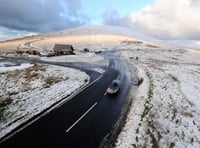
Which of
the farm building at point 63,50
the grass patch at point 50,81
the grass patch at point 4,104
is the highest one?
the grass patch at point 4,104

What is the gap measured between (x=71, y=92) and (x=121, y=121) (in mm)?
10631

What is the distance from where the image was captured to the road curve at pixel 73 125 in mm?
15258

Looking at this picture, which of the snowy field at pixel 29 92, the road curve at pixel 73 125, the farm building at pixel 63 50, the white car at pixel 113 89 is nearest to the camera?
the road curve at pixel 73 125

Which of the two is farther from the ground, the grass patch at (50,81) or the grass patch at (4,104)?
the grass patch at (4,104)

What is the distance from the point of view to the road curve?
15.3 meters

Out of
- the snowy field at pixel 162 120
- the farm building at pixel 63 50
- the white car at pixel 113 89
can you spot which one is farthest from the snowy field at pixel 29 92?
the farm building at pixel 63 50

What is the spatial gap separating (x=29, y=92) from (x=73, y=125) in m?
12.2

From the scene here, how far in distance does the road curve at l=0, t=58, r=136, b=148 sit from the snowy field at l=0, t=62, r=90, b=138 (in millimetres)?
1553

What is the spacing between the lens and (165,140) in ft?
55.3

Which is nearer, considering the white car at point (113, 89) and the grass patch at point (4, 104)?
the grass patch at point (4, 104)

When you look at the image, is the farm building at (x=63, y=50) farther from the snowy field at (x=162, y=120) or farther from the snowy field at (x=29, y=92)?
the snowy field at (x=162, y=120)

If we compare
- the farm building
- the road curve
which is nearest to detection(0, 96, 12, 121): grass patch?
the road curve

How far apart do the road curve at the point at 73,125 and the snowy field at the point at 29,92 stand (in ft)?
5.09

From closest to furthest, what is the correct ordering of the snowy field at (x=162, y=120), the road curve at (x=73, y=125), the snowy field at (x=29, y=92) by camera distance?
the road curve at (x=73, y=125), the snowy field at (x=162, y=120), the snowy field at (x=29, y=92)
